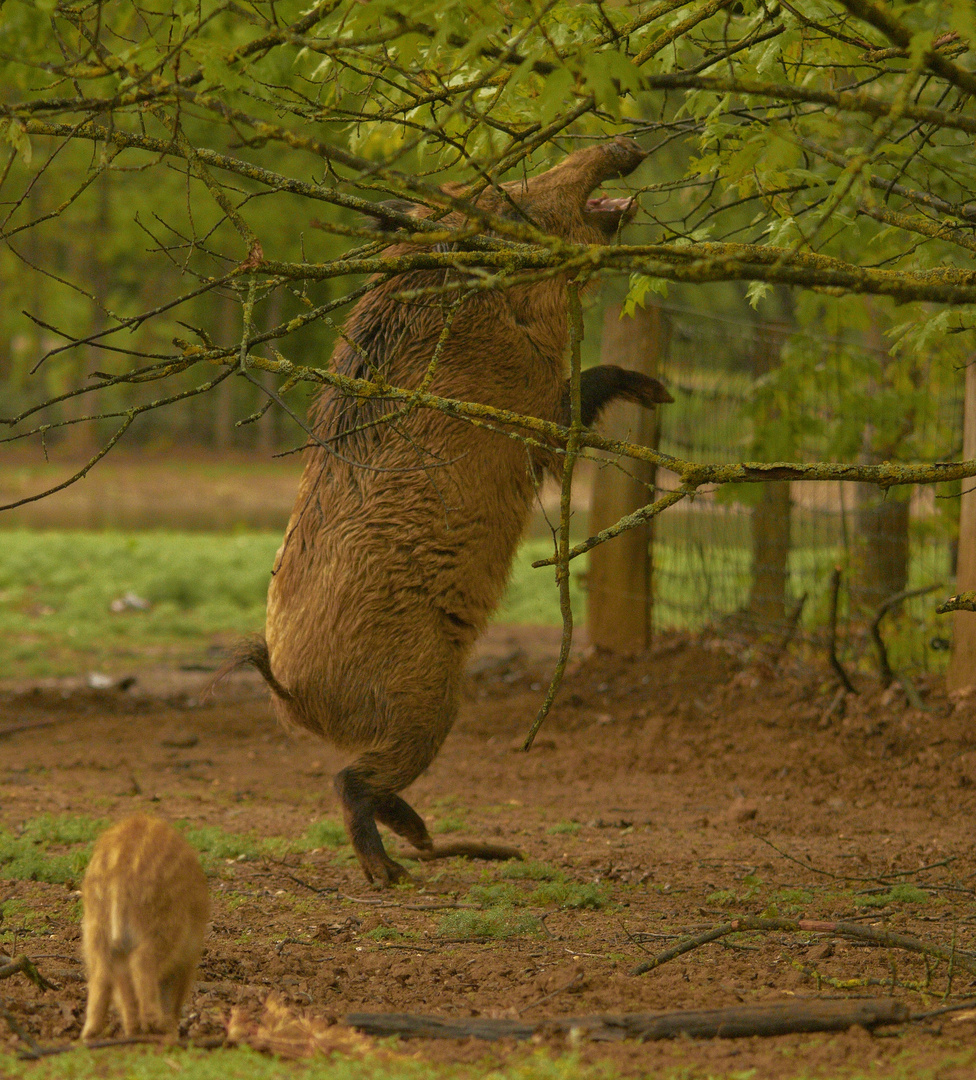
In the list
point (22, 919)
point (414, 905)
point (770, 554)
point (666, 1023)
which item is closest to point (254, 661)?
point (414, 905)

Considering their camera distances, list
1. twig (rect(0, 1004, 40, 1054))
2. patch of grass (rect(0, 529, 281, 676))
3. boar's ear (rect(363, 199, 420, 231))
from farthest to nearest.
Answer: patch of grass (rect(0, 529, 281, 676)) → boar's ear (rect(363, 199, 420, 231)) → twig (rect(0, 1004, 40, 1054))

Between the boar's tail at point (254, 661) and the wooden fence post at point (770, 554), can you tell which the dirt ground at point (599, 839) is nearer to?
the wooden fence post at point (770, 554)

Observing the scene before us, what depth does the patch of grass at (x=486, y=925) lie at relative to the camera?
3875mm

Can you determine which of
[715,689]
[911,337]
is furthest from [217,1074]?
[715,689]

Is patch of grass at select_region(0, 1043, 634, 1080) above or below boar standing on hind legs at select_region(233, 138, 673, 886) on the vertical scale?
below

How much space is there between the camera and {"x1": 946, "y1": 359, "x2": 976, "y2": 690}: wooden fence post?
6.30 metres

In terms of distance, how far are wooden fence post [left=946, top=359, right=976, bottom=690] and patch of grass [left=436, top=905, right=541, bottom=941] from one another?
10.9 feet

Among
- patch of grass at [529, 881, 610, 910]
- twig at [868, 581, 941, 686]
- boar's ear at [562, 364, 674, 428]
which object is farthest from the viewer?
twig at [868, 581, 941, 686]

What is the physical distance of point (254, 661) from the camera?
491cm

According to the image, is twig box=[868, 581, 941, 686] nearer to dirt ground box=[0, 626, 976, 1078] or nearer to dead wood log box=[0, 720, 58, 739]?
dirt ground box=[0, 626, 976, 1078]

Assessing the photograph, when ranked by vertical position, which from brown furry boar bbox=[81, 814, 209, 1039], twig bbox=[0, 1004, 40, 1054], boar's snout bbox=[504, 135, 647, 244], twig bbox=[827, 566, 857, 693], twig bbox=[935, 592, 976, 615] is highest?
boar's snout bbox=[504, 135, 647, 244]

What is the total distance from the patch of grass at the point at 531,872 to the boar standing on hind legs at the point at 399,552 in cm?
30

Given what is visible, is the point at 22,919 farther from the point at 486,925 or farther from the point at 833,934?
the point at 833,934

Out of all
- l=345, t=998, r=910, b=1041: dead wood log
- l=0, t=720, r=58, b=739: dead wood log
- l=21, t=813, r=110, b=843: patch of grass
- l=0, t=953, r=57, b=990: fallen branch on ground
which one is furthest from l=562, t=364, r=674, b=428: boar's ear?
l=0, t=720, r=58, b=739: dead wood log
